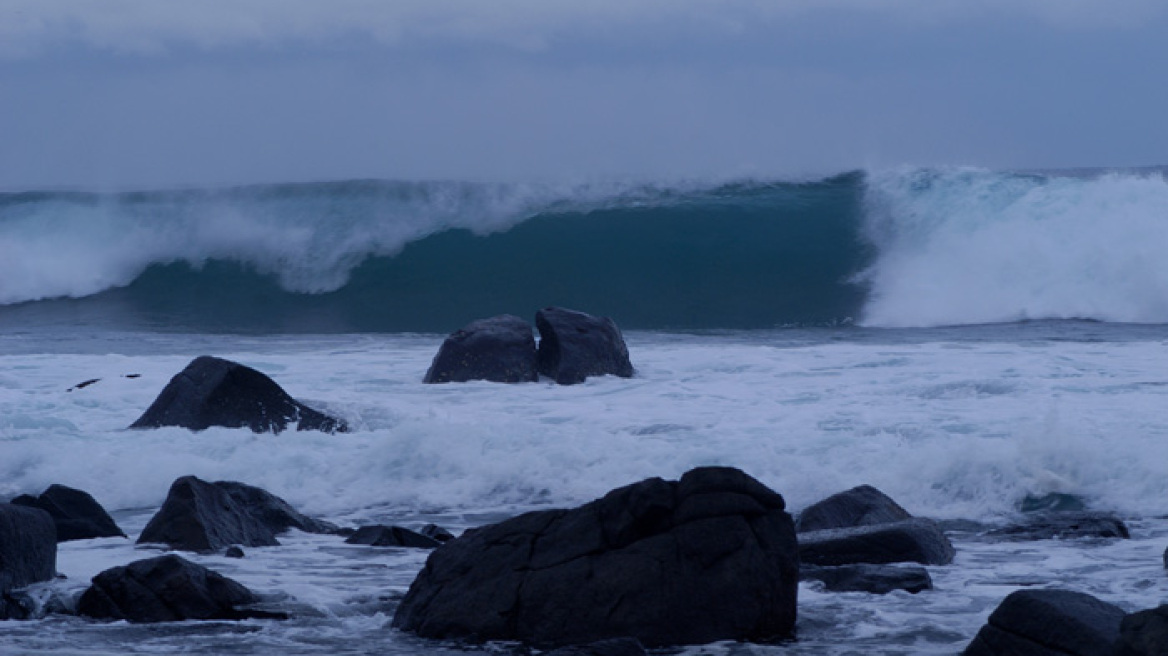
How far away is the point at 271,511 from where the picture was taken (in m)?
6.66

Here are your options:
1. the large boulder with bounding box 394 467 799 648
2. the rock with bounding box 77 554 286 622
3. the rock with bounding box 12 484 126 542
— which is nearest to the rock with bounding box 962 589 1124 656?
the large boulder with bounding box 394 467 799 648

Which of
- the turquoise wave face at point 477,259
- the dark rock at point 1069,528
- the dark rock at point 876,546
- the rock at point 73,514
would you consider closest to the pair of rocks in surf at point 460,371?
the rock at point 73,514

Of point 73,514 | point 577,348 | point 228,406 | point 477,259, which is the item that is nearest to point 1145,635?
point 73,514

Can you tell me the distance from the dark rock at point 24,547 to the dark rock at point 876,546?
2.77 meters

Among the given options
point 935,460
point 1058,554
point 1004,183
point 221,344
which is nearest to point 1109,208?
point 1004,183

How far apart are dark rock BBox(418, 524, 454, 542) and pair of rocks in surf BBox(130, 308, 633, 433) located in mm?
2370

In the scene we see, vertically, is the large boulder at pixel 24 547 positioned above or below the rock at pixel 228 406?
below

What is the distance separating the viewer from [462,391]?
411 inches

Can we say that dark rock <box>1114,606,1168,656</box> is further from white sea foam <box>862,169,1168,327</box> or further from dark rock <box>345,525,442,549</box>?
white sea foam <box>862,169,1168,327</box>

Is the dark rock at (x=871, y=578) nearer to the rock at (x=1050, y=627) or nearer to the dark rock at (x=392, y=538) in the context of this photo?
the rock at (x=1050, y=627)

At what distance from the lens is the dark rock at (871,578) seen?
5293 millimetres

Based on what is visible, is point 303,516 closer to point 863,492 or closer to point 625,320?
point 863,492

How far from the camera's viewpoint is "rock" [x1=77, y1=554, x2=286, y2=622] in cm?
494

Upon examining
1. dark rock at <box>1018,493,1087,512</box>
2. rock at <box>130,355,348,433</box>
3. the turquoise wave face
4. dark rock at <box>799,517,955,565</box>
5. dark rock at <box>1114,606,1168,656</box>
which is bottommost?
dark rock at <box>1018,493,1087,512</box>
